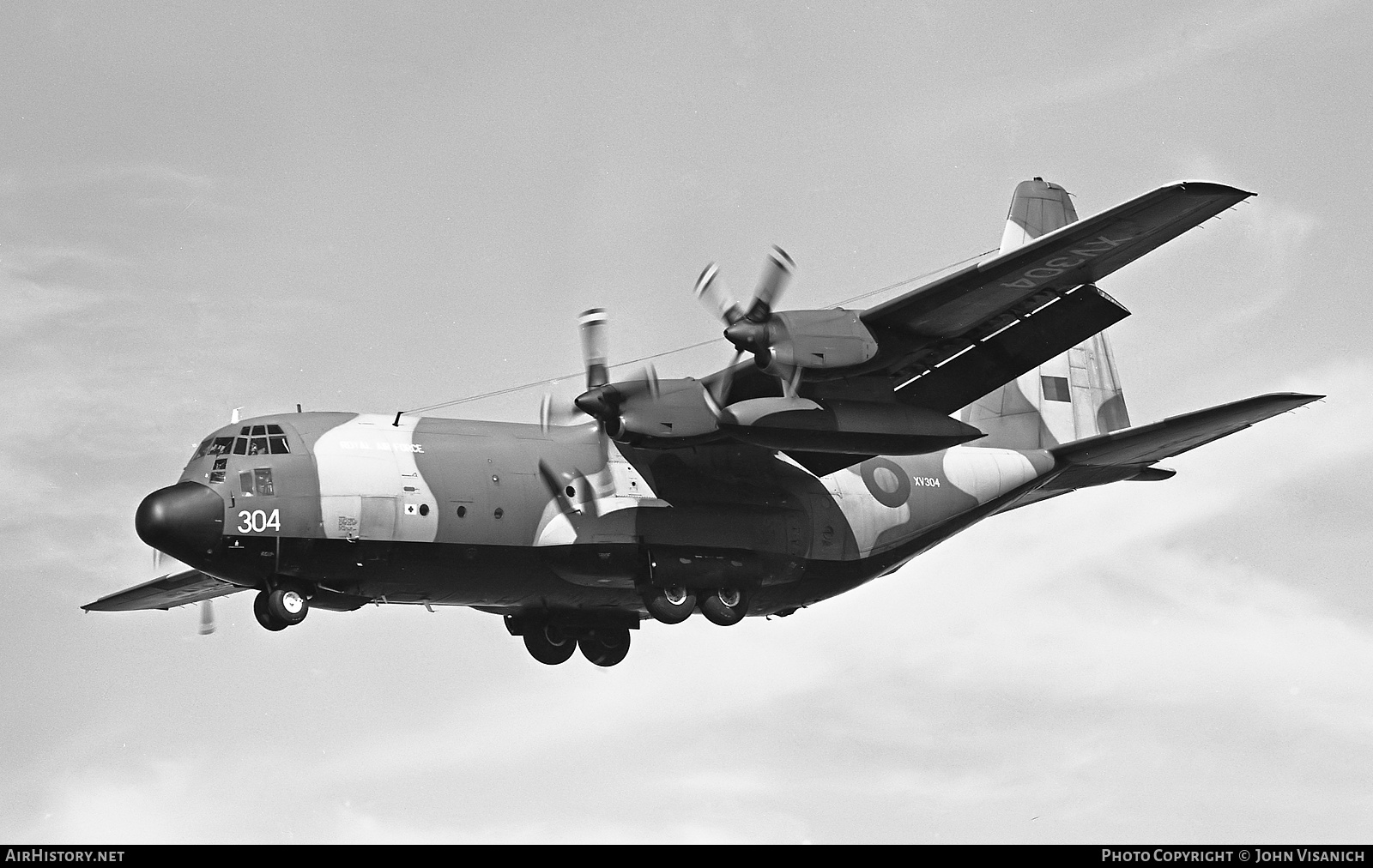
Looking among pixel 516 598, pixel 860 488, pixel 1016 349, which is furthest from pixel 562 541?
pixel 1016 349

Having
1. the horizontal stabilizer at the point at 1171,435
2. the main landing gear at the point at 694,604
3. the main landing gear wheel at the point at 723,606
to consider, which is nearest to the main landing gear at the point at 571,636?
the main landing gear at the point at 694,604

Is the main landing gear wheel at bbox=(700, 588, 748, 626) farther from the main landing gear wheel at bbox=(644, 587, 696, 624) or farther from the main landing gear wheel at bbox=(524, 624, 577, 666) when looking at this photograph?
the main landing gear wheel at bbox=(524, 624, 577, 666)

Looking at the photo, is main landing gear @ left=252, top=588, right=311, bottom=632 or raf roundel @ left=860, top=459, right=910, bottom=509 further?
raf roundel @ left=860, top=459, right=910, bottom=509

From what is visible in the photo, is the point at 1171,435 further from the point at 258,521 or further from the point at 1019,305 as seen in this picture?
the point at 258,521

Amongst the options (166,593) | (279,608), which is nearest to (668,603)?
(279,608)

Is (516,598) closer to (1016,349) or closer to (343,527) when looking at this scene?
(343,527)

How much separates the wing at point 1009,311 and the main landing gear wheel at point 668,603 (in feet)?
8.51

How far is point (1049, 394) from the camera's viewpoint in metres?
26.0

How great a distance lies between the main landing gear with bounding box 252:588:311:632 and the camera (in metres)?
19.9

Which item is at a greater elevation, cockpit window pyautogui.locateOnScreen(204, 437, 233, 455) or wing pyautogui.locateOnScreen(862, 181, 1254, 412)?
wing pyautogui.locateOnScreen(862, 181, 1254, 412)

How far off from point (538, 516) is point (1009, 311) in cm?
640

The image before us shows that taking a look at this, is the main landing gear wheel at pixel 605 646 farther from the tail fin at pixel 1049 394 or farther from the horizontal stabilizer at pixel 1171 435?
the horizontal stabilizer at pixel 1171 435

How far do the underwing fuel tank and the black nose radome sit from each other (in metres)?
6.04

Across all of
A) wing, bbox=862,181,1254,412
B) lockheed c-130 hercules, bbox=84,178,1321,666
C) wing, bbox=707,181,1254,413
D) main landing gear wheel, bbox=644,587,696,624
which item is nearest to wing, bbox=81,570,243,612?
lockheed c-130 hercules, bbox=84,178,1321,666
